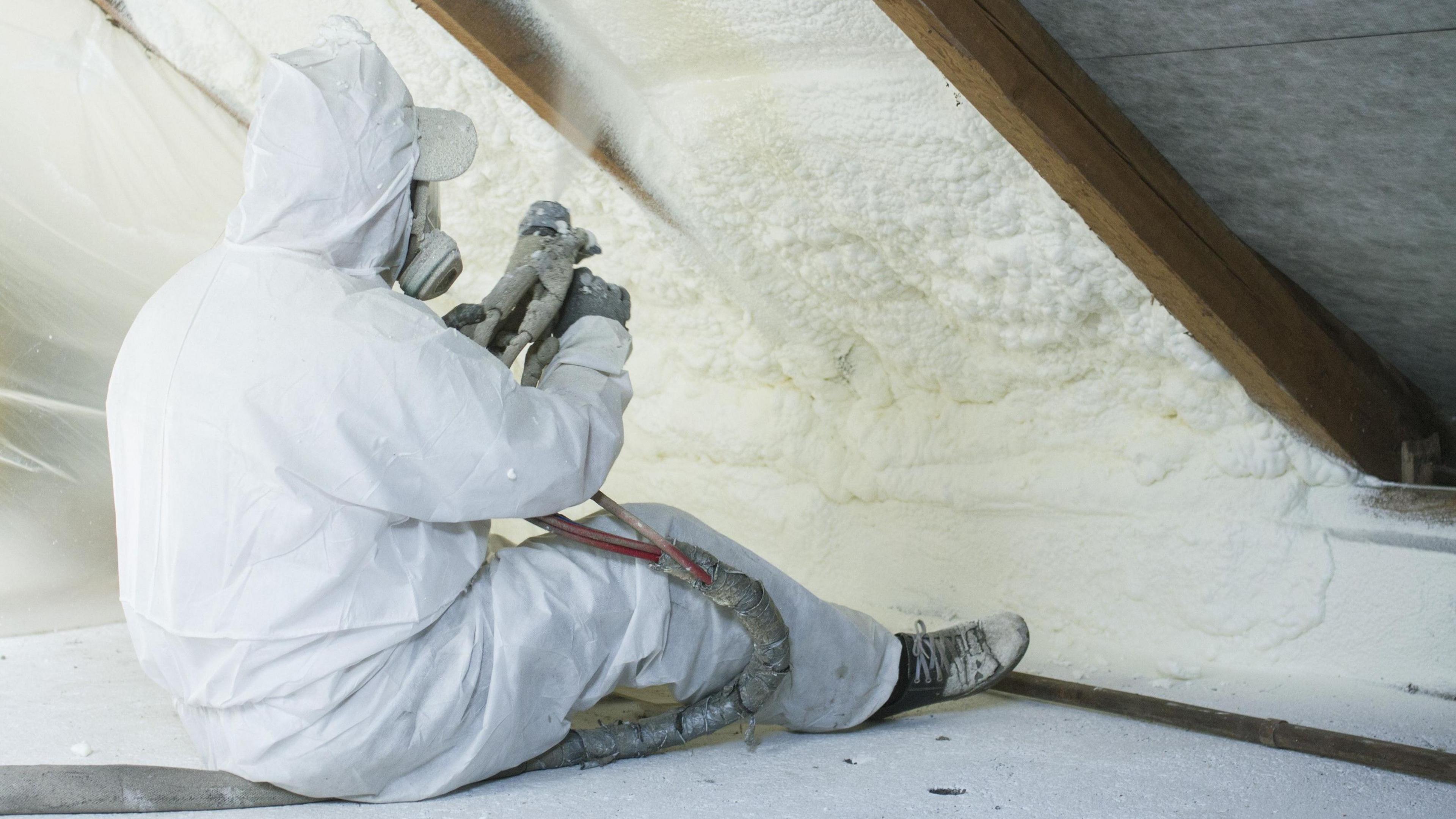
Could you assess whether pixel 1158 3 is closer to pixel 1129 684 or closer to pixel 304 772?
pixel 1129 684

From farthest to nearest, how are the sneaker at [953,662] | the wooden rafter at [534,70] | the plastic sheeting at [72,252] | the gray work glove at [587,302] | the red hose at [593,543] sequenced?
the plastic sheeting at [72,252]
the wooden rafter at [534,70]
the sneaker at [953,662]
the gray work glove at [587,302]
the red hose at [593,543]

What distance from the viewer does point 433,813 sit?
1.30 metres

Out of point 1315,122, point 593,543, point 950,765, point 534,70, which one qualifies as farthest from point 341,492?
point 1315,122

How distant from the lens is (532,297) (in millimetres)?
1536

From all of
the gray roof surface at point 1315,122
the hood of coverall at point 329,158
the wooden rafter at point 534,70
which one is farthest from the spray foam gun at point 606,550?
the gray roof surface at point 1315,122

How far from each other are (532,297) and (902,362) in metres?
1.00

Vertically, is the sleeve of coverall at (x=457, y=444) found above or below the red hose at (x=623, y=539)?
above

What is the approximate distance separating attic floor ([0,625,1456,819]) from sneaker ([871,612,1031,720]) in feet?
0.15

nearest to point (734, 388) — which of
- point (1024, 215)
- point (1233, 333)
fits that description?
point (1024, 215)

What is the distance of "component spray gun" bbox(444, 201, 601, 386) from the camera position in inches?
57.0

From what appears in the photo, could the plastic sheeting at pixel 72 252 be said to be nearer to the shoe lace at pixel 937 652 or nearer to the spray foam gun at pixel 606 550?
the spray foam gun at pixel 606 550

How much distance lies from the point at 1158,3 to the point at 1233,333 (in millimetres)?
527

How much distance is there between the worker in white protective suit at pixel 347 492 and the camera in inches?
47.4

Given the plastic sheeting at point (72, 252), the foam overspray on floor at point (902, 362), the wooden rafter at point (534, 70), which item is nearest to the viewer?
A: the foam overspray on floor at point (902, 362)
